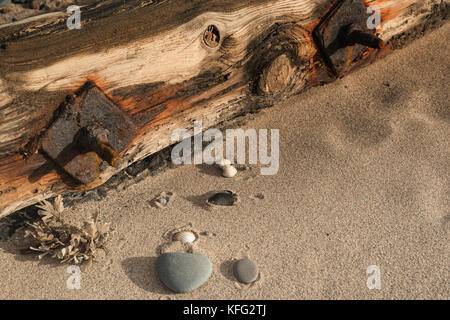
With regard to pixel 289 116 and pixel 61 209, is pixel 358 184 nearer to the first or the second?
pixel 289 116

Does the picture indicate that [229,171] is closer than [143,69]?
No

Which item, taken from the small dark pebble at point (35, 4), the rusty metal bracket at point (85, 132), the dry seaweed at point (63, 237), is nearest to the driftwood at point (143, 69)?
the rusty metal bracket at point (85, 132)

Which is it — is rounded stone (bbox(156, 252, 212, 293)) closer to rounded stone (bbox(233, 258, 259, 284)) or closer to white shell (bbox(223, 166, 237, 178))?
rounded stone (bbox(233, 258, 259, 284))

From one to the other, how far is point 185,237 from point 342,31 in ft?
4.73

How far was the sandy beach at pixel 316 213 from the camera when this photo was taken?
215 centimetres

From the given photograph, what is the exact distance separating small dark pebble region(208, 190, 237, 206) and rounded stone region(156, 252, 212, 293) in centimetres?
38

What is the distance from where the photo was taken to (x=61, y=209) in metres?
2.33

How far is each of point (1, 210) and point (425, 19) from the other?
9.28ft

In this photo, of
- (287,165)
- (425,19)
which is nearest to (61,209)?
(287,165)

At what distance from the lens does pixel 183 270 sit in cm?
214
